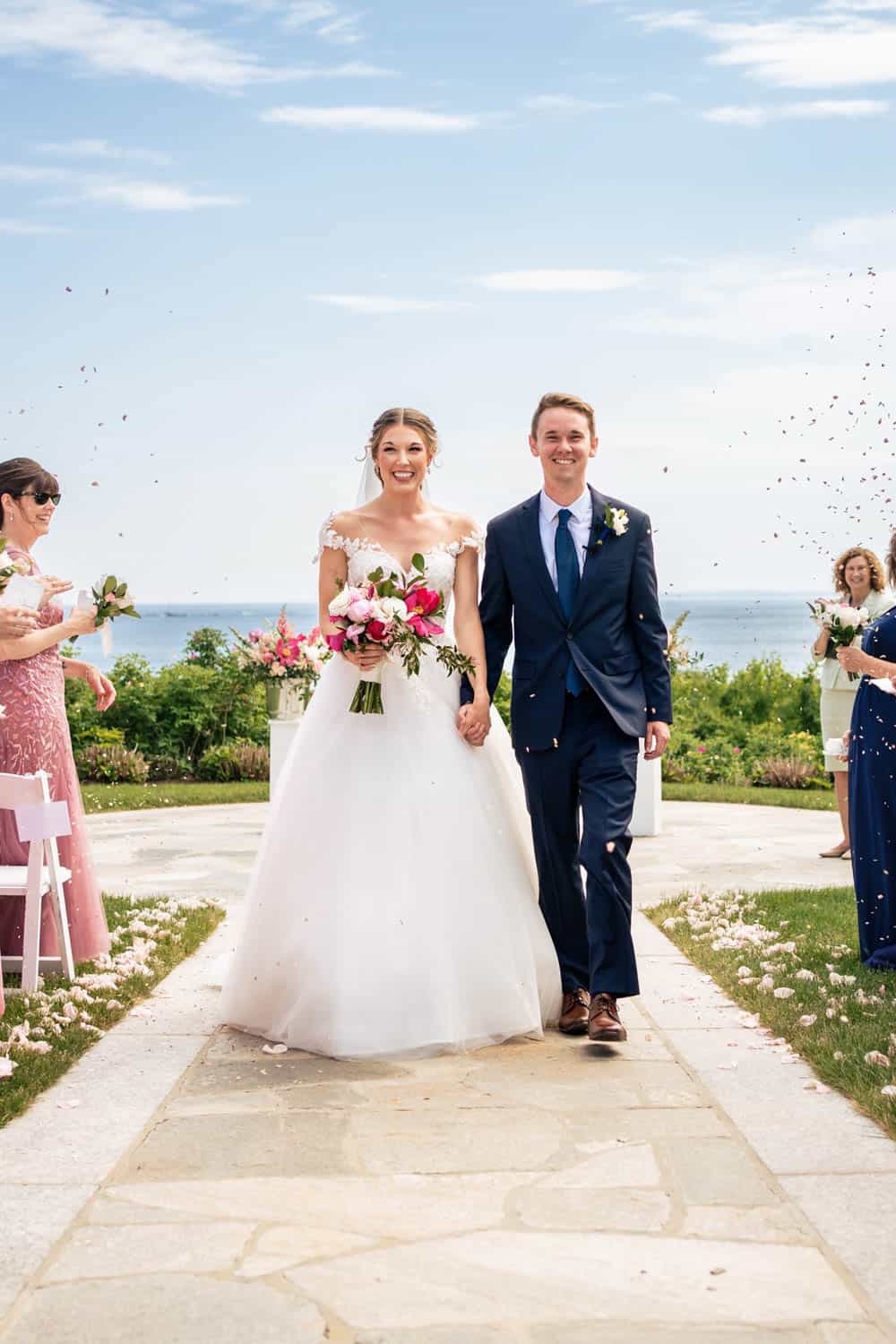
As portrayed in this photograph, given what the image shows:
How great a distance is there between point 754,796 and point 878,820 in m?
8.52

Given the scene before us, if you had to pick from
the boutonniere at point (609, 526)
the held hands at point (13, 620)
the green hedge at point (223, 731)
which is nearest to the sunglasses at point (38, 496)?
the held hands at point (13, 620)

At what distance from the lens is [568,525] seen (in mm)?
5648

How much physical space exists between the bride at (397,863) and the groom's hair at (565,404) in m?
0.49

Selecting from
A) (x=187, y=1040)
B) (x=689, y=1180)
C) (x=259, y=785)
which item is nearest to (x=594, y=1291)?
(x=689, y=1180)

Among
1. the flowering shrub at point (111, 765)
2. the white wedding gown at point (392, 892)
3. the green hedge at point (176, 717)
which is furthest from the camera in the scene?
the green hedge at point (176, 717)

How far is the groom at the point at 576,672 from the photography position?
Answer: 216 inches

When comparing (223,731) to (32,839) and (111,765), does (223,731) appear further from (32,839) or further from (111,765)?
(32,839)

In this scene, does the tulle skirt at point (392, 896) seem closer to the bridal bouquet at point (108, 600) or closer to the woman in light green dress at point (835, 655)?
the bridal bouquet at point (108, 600)

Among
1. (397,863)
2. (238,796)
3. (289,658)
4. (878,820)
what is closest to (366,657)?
(397,863)

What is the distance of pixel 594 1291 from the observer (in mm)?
3148

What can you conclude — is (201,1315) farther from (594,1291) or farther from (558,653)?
(558,653)

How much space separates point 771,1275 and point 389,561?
3.19 meters

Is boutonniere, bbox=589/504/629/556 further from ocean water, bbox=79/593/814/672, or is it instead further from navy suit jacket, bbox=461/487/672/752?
ocean water, bbox=79/593/814/672

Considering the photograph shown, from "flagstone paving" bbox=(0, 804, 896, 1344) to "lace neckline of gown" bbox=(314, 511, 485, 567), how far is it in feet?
6.30
